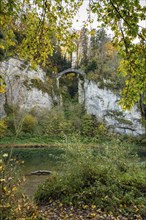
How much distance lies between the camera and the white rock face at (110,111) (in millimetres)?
34344

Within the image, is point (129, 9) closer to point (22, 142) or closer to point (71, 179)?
point (71, 179)

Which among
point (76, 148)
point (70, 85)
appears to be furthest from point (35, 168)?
point (70, 85)

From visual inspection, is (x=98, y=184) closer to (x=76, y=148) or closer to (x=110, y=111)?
(x=76, y=148)

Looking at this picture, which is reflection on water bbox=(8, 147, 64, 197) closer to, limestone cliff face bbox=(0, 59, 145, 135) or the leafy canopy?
the leafy canopy

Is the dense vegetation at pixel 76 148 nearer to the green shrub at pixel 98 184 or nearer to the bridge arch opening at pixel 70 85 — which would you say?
the green shrub at pixel 98 184

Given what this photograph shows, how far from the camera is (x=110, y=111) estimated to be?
36.1 meters

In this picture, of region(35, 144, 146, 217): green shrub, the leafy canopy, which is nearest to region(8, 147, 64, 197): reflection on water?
region(35, 144, 146, 217): green shrub

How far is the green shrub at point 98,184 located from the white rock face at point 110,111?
86.4 feet

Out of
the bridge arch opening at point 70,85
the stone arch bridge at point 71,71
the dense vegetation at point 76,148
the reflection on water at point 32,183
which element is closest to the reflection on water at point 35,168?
the reflection on water at point 32,183

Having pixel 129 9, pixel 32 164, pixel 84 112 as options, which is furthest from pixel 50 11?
pixel 84 112

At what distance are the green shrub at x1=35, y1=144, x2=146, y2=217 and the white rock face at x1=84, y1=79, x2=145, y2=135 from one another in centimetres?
2634

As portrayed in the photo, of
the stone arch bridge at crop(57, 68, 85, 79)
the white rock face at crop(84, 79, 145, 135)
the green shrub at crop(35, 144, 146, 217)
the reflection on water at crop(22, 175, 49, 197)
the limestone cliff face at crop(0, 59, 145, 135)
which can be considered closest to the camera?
the green shrub at crop(35, 144, 146, 217)

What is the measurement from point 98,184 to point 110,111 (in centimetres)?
2968

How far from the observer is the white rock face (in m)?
34.3
